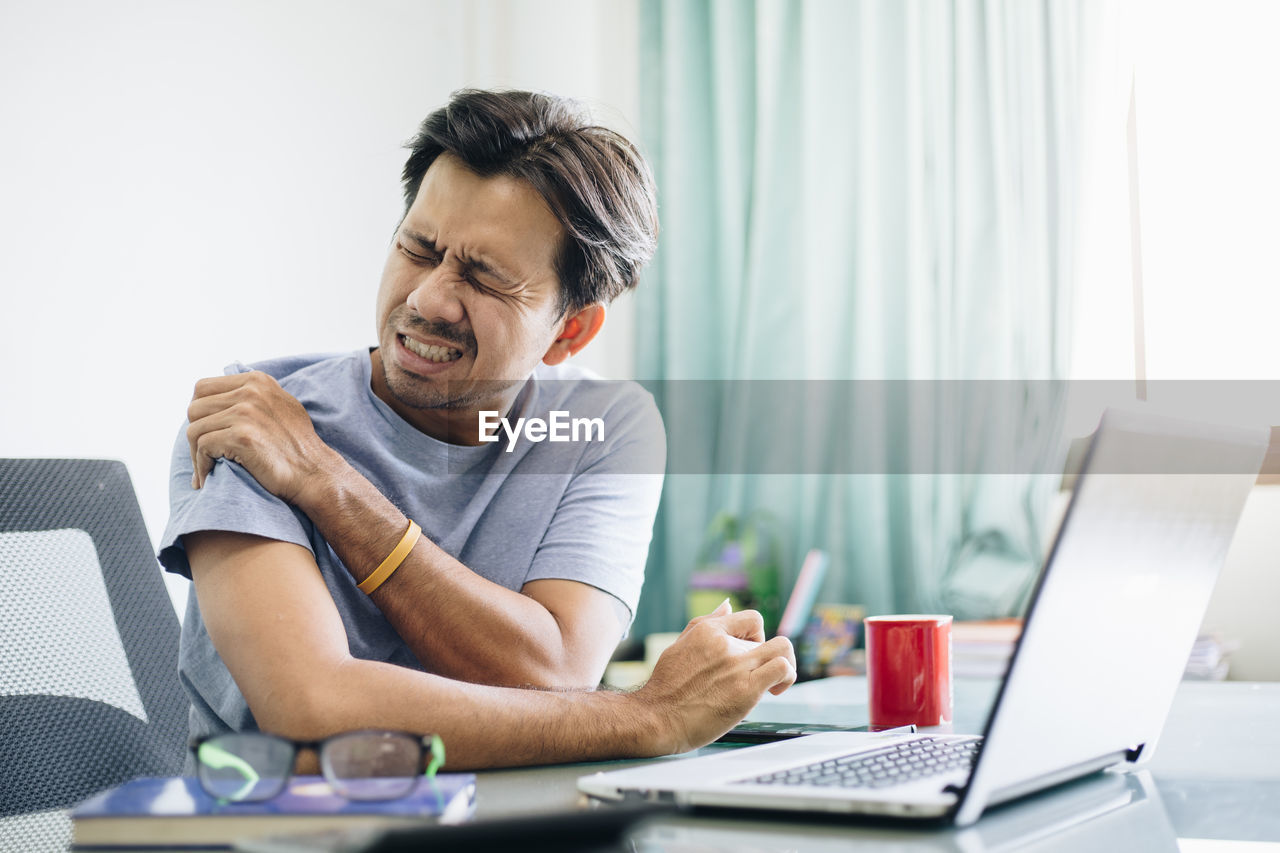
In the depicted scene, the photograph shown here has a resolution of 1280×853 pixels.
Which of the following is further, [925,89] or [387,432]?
[925,89]

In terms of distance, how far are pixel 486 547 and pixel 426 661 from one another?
7.6 inches

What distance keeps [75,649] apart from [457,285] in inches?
21.5

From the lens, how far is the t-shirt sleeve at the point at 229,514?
95cm

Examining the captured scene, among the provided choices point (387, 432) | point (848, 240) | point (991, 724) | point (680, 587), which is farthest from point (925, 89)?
point (991, 724)

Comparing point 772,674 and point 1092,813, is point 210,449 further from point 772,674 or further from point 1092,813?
point 1092,813

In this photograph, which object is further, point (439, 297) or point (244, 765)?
point (439, 297)

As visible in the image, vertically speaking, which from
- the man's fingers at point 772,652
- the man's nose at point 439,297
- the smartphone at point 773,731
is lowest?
the smartphone at point 773,731

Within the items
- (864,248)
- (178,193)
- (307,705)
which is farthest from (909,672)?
(864,248)

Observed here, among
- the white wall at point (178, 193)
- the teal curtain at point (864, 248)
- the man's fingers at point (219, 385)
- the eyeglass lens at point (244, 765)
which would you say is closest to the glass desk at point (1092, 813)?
the eyeglass lens at point (244, 765)

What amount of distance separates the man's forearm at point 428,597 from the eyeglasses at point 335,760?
0.45m

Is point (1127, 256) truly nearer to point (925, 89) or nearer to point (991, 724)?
point (925, 89)

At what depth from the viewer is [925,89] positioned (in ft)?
8.23

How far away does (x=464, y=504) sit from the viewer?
1248 millimetres

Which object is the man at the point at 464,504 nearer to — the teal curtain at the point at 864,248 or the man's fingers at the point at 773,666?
the man's fingers at the point at 773,666
